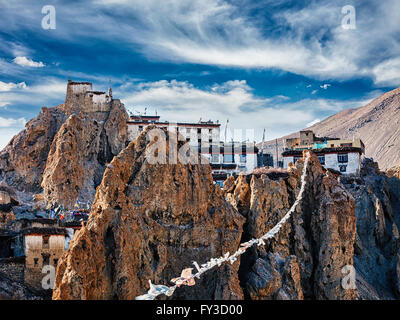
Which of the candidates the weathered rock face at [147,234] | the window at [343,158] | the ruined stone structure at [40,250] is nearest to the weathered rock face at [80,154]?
the ruined stone structure at [40,250]

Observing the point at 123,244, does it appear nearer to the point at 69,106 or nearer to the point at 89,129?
the point at 89,129

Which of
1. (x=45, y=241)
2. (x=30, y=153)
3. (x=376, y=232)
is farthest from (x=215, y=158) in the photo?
(x=45, y=241)

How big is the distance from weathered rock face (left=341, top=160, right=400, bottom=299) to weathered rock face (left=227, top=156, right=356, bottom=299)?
8527 millimetres

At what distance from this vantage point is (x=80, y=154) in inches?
2576

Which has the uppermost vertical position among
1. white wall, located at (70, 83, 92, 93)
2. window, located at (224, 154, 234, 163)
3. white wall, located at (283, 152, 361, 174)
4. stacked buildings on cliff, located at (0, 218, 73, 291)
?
white wall, located at (70, 83, 92, 93)

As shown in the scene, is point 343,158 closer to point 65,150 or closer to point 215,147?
point 215,147

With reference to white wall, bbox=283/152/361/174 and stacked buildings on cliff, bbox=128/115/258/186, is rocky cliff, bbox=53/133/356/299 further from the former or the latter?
stacked buildings on cliff, bbox=128/115/258/186

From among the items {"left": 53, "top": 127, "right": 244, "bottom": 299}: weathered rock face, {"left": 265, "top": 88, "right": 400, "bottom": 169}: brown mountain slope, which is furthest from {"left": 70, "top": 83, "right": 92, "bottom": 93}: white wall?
{"left": 265, "top": 88, "right": 400, "bottom": 169}: brown mountain slope

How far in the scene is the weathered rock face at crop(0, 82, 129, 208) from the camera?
62031 mm

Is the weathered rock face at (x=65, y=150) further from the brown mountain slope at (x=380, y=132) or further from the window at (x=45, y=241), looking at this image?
the brown mountain slope at (x=380, y=132)

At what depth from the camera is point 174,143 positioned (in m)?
34.7
